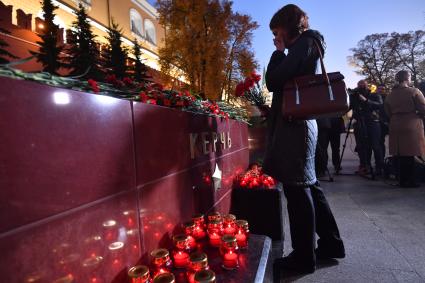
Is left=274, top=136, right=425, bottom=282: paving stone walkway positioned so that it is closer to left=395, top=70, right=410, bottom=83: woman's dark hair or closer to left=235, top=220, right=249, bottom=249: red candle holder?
left=235, top=220, right=249, bottom=249: red candle holder

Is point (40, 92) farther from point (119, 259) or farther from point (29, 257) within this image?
point (119, 259)

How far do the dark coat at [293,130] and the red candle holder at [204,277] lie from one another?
3.08ft

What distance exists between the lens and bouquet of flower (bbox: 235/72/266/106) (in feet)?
8.02

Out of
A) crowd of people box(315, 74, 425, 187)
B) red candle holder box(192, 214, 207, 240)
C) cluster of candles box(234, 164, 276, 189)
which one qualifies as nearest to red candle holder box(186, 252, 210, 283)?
red candle holder box(192, 214, 207, 240)

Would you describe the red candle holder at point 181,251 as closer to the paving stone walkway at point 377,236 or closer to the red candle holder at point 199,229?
the red candle holder at point 199,229

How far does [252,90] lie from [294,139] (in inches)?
37.4

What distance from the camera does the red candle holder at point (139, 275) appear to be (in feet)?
3.20

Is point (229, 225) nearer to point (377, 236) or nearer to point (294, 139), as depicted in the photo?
point (294, 139)

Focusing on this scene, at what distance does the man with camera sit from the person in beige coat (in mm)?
634

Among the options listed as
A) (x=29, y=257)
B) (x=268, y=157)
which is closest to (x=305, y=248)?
(x=268, y=157)

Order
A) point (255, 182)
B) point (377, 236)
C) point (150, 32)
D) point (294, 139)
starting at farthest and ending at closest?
point (150, 32), point (255, 182), point (377, 236), point (294, 139)

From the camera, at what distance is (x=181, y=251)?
1265 millimetres

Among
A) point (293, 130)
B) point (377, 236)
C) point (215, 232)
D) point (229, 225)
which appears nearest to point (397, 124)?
point (377, 236)

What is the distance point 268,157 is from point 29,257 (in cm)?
150
